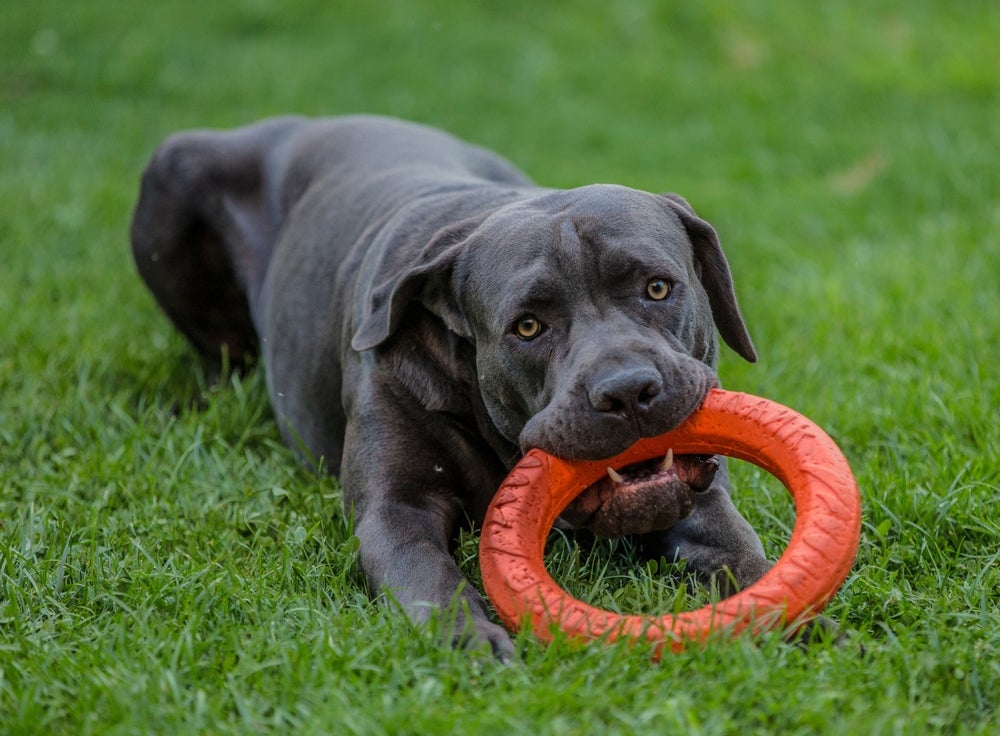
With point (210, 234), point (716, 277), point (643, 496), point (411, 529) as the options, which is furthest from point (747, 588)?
point (210, 234)

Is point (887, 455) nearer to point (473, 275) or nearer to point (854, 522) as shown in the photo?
point (854, 522)

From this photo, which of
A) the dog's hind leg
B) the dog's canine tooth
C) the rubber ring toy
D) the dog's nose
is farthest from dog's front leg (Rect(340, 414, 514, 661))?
the dog's hind leg

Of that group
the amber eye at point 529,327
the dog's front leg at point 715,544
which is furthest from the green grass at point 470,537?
the amber eye at point 529,327

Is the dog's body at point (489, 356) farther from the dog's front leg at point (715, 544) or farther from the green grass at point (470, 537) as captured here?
the green grass at point (470, 537)

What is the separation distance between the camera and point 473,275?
362cm

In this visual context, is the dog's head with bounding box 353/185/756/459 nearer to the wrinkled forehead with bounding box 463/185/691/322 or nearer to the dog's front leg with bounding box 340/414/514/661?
the wrinkled forehead with bounding box 463/185/691/322

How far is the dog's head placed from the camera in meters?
3.22

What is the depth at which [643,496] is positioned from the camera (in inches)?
129

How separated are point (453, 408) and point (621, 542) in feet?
2.04

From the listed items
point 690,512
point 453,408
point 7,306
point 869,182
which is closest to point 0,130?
point 7,306

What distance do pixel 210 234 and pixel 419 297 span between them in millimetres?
2361

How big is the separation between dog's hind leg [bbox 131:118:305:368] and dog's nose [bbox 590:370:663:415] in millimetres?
2827

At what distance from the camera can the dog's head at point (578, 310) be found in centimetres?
322

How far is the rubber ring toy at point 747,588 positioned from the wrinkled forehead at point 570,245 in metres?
0.43
